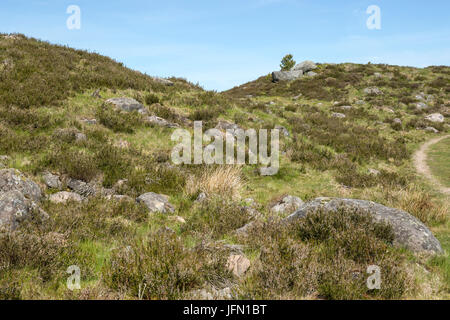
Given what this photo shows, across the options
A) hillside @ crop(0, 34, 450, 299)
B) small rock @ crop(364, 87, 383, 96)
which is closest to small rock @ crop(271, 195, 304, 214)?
hillside @ crop(0, 34, 450, 299)

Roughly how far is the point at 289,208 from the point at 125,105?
9844mm

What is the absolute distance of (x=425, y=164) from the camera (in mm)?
14555

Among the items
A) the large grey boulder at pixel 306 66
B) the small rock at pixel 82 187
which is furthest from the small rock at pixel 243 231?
the large grey boulder at pixel 306 66

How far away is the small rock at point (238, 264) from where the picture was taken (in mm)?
3912

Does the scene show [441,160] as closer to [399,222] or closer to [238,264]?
[399,222]

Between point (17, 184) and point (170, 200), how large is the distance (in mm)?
3277

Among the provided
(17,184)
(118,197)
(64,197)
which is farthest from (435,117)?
(17,184)

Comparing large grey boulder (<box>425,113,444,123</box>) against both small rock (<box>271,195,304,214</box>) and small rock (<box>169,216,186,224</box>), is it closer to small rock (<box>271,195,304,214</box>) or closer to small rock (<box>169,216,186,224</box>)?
small rock (<box>271,195,304,214</box>)

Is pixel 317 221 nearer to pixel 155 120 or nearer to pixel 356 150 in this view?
pixel 155 120

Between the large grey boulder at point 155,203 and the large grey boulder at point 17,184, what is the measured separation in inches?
83.3

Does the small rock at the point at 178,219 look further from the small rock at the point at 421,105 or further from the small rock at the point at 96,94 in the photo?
the small rock at the point at 421,105
